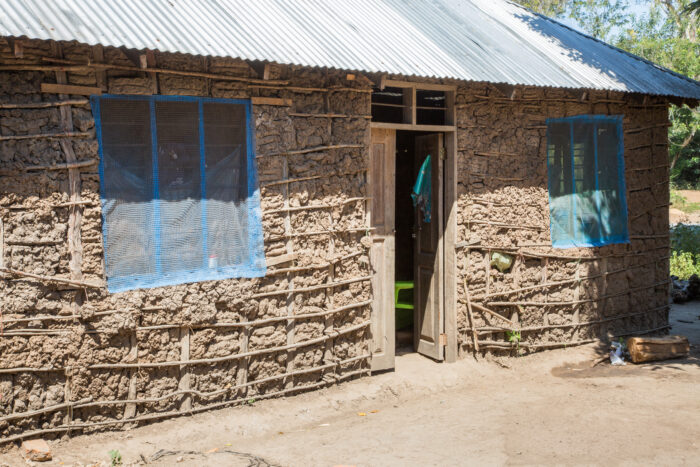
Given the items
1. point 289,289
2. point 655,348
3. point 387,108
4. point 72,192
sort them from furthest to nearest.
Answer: point 387,108 → point 655,348 → point 289,289 → point 72,192

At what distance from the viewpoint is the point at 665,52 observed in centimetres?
2072

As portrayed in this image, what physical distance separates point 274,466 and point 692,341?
6491mm

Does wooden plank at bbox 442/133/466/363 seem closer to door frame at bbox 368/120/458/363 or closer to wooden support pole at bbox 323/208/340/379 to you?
door frame at bbox 368/120/458/363

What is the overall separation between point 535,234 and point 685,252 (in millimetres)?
7336

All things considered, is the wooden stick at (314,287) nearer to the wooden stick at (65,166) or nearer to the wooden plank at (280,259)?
the wooden plank at (280,259)

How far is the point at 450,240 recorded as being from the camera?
7.38m

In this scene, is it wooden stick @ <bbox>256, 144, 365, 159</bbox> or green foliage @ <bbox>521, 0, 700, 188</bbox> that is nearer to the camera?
wooden stick @ <bbox>256, 144, 365, 159</bbox>

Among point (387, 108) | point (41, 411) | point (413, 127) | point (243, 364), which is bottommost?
point (41, 411)

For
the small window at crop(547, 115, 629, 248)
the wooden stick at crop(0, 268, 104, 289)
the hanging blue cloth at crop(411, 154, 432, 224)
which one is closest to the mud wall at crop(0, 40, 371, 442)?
the wooden stick at crop(0, 268, 104, 289)

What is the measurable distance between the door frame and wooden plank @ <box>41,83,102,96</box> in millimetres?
3426

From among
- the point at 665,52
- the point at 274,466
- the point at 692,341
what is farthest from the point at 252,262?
the point at 665,52

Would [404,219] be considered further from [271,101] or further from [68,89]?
[68,89]

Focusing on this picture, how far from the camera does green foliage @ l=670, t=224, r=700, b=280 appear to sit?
1298cm

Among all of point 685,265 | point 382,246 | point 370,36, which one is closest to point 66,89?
point 370,36
